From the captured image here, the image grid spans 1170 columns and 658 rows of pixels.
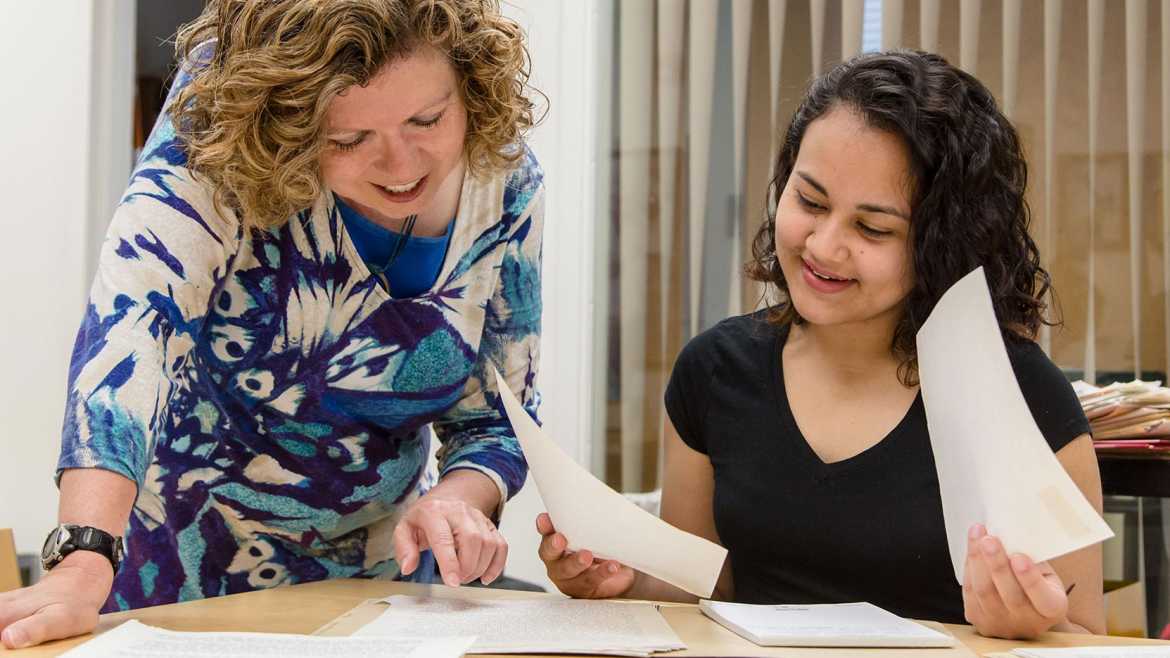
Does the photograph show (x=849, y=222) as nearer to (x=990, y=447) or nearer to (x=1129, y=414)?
(x=990, y=447)

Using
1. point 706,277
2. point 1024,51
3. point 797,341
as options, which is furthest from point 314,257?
point 1024,51

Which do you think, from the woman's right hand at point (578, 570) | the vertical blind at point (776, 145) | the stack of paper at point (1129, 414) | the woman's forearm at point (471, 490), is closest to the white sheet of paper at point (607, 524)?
the woman's right hand at point (578, 570)

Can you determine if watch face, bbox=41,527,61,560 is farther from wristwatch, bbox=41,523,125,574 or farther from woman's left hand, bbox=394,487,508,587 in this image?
woman's left hand, bbox=394,487,508,587

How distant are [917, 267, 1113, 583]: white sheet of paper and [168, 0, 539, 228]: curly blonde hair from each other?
0.55 metres

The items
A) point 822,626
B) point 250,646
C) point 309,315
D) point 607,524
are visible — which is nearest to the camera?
point 250,646

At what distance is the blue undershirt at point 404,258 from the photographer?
126 cm

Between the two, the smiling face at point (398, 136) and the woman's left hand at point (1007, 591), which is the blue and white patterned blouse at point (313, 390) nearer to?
the smiling face at point (398, 136)

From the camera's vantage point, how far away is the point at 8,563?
2.52 m

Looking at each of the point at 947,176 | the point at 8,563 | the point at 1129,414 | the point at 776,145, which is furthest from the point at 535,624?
the point at 776,145

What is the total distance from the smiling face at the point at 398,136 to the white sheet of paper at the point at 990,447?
1.70 feet

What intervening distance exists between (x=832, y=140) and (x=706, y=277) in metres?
1.84

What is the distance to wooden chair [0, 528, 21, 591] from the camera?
8.17ft

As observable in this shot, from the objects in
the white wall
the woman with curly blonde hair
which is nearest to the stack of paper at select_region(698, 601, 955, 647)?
the woman with curly blonde hair

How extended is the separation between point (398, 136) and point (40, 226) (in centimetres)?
216
